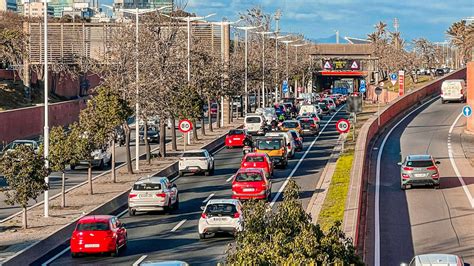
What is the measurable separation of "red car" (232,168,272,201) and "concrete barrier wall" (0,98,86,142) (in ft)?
107

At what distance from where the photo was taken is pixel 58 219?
34750 millimetres

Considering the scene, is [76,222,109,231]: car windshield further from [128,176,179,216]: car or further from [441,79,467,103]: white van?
[441,79,467,103]: white van

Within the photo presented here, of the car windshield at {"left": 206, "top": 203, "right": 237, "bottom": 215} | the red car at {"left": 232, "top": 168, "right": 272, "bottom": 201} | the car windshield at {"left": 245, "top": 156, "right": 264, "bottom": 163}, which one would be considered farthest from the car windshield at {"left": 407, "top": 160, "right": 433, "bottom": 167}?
the car windshield at {"left": 206, "top": 203, "right": 237, "bottom": 215}

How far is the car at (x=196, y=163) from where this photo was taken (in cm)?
4972

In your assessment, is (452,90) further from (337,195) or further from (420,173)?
(337,195)

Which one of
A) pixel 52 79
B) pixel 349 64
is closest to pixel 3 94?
pixel 52 79

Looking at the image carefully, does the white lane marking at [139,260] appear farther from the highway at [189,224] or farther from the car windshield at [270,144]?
the car windshield at [270,144]

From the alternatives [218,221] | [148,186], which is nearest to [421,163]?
[148,186]

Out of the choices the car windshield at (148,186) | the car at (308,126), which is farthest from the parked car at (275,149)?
the car at (308,126)

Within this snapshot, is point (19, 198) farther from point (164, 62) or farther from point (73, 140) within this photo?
point (164, 62)

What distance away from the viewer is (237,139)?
65.3 m

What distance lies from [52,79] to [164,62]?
4571cm

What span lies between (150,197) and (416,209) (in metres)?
9.87

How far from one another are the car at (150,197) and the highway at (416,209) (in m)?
7.59
